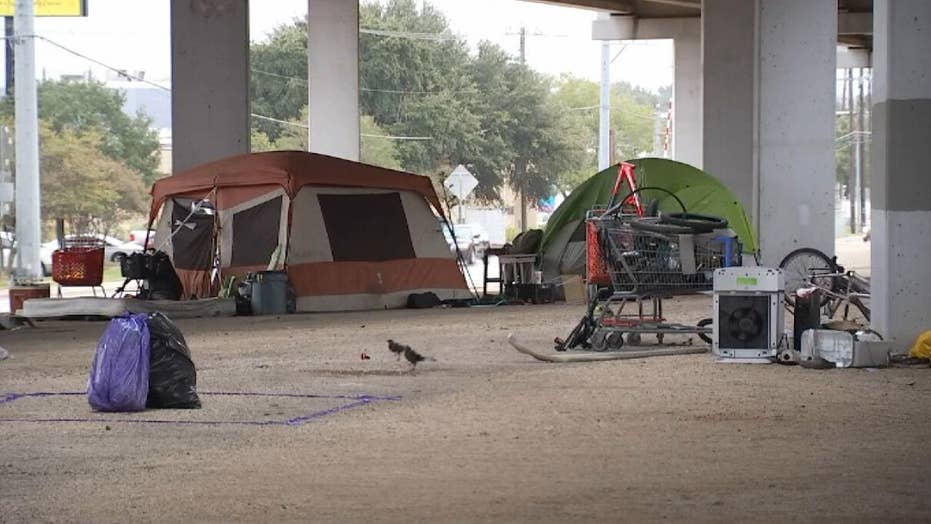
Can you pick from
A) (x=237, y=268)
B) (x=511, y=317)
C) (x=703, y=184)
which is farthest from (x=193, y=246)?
(x=703, y=184)

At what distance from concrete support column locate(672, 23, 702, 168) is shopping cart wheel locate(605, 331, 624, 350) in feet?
113

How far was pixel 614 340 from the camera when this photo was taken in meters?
14.6

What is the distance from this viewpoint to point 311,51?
3469 centimetres

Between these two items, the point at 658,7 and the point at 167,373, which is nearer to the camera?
the point at 167,373

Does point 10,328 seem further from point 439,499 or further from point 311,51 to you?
point 311,51

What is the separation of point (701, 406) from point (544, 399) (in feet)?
3.87

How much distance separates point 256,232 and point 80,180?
135 feet

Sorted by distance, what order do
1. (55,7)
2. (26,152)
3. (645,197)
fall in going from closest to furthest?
(645,197) → (26,152) → (55,7)

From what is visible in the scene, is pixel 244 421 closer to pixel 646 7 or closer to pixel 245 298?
pixel 245 298

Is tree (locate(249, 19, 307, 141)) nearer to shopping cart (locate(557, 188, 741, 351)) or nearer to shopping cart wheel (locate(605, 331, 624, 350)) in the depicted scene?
shopping cart wheel (locate(605, 331, 624, 350))

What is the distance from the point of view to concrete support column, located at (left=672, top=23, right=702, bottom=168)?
1919 inches

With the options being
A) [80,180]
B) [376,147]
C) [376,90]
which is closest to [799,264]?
[80,180]

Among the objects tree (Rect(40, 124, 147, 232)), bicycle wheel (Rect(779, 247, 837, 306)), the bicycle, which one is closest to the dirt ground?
the bicycle

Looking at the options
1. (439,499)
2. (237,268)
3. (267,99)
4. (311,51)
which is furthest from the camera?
(267,99)
